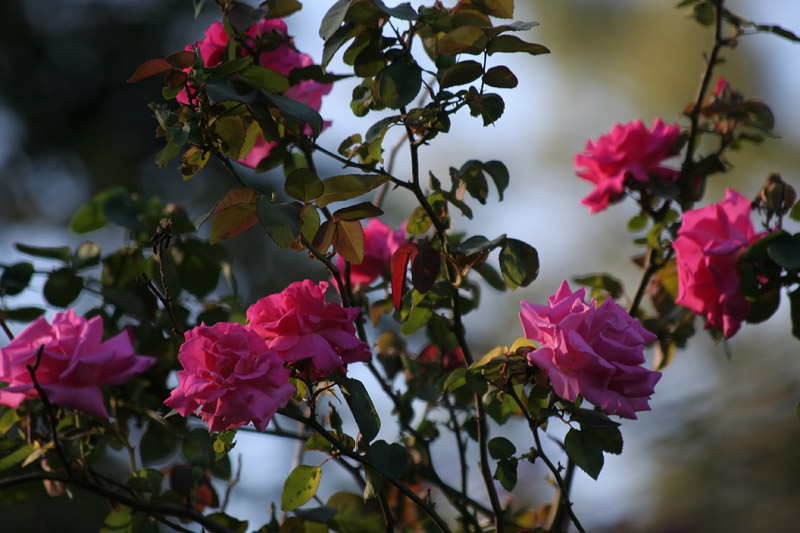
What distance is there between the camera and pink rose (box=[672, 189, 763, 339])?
0.89 m

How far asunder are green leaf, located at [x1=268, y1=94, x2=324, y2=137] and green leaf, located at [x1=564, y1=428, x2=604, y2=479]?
353 millimetres

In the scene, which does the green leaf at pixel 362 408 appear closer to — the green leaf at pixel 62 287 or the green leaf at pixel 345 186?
the green leaf at pixel 345 186

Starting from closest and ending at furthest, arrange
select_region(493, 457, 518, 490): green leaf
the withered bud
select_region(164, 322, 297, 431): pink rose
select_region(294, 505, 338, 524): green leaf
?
select_region(164, 322, 297, 431): pink rose < select_region(493, 457, 518, 490): green leaf < select_region(294, 505, 338, 524): green leaf < the withered bud

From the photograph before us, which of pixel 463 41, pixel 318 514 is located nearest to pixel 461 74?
pixel 463 41

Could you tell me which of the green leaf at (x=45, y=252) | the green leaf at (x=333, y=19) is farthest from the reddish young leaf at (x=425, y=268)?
the green leaf at (x=45, y=252)

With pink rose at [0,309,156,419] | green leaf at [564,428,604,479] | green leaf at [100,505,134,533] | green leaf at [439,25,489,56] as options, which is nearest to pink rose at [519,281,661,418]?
green leaf at [564,428,604,479]

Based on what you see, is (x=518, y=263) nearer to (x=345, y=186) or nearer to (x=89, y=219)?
(x=345, y=186)

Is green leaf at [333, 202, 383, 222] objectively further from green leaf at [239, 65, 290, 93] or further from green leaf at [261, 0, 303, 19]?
green leaf at [261, 0, 303, 19]

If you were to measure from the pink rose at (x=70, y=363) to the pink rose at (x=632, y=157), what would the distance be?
2.16 feet

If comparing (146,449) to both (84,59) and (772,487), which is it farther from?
(84,59)

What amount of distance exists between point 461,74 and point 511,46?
53 millimetres

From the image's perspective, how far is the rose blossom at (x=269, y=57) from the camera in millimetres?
860

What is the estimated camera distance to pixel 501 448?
721 millimetres

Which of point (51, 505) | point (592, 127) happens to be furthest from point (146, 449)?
point (592, 127)
